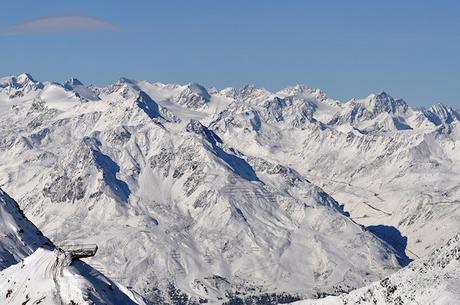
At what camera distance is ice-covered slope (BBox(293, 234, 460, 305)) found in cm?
13738

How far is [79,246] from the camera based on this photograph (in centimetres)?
10781

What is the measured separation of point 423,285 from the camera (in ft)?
470

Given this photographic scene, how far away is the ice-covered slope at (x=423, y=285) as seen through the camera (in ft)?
451

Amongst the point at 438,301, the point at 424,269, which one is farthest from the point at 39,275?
the point at 424,269

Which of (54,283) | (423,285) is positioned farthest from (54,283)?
(423,285)

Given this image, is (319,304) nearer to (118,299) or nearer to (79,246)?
(118,299)

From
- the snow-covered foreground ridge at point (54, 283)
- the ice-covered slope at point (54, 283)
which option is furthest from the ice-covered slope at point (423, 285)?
the snow-covered foreground ridge at point (54, 283)

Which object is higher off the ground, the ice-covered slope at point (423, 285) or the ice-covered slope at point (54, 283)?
the ice-covered slope at point (54, 283)

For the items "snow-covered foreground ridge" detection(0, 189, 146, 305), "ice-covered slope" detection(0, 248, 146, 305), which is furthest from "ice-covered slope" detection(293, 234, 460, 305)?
"snow-covered foreground ridge" detection(0, 189, 146, 305)

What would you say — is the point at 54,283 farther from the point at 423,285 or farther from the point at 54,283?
the point at 423,285

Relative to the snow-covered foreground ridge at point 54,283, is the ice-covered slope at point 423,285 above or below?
below

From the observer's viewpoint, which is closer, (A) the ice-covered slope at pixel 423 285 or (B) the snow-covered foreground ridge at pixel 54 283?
(B) the snow-covered foreground ridge at pixel 54 283

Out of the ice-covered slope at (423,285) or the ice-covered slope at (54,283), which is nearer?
the ice-covered slope at (54,283)

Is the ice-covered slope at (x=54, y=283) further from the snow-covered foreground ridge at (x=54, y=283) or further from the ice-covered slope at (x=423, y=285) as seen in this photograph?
the ice-covered slope at (x=423, y=285)
